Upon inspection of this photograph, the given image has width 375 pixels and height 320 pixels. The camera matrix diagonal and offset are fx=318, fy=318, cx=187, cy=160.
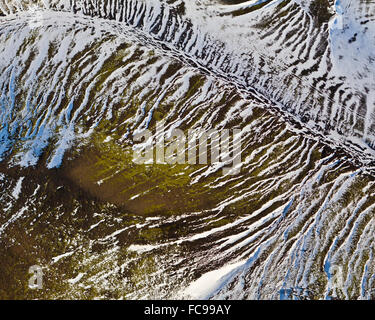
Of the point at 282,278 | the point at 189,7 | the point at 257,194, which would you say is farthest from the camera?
the point at 189,7

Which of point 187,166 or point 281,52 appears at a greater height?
point 281,52

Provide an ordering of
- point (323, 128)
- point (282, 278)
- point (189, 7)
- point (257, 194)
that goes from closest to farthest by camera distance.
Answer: point (282, 278)
point (257, 194)
point (323, 128)
point (189, 7)

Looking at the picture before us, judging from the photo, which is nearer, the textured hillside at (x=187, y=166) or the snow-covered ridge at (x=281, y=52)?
the textured hillside at (x=187, y=166)

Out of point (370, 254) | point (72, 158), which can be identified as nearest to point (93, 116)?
point (72, 158)

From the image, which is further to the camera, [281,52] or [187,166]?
[281,52]

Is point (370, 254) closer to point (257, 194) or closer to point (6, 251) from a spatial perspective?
point (257, 194)

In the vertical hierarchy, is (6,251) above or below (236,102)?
below

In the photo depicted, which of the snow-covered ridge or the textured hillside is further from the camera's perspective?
the snow-covered ridge

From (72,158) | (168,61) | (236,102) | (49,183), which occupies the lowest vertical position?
(49,183)
